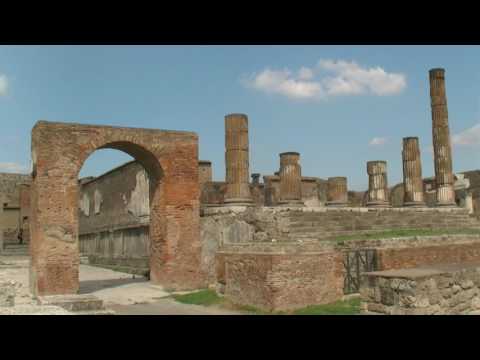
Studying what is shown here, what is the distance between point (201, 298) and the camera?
11.5 m

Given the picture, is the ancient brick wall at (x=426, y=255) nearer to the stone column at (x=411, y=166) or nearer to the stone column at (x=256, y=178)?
the stone column at (x=411, y=166)

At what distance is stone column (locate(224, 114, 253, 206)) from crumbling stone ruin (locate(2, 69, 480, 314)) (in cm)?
3

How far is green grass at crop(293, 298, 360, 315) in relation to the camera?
8.61 meters

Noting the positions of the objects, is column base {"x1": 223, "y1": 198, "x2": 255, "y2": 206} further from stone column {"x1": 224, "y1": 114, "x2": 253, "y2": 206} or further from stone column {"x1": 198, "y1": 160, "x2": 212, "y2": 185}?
stone column {"x1": 198, "y1": 160, "x2": 212, "y2": 185}

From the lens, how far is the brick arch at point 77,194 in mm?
11914

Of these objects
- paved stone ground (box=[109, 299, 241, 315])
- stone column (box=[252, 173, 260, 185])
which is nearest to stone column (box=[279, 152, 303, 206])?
paved stone ground (box=[109, 299, 241, 315])

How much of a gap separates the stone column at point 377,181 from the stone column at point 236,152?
8.12 m

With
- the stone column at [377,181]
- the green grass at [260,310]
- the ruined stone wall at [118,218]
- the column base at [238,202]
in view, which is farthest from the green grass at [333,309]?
the stone column at [377,181]

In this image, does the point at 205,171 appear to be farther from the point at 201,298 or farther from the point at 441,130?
the point at 201,298

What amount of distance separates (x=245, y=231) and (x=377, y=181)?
10644 mm

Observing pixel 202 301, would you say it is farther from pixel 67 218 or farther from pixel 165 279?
pixel 67 218
